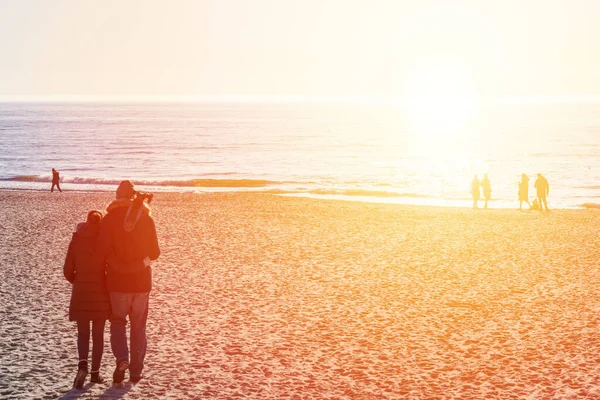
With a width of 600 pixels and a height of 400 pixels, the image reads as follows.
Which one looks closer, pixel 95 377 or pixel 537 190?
pixel 95 377

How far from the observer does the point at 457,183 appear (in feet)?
160

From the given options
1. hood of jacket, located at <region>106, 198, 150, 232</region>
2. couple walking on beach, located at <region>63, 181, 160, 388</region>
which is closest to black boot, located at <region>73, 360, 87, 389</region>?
couple walking on beach, located at <region>63, 181, 160, 388</region>

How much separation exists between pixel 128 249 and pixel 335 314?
5.23m

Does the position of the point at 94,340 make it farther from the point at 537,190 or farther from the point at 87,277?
the point at 537,190

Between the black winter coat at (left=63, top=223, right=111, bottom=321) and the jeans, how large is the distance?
0.17m

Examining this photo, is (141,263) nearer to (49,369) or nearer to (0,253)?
(49,369)

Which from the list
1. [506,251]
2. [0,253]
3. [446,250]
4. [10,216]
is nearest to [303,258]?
[446,250]

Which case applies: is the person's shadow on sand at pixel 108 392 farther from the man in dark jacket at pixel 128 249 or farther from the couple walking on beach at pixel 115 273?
the man in dark jacket at pixel 128 249

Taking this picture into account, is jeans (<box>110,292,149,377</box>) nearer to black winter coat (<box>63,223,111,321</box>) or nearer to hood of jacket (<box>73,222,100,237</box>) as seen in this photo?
black winter coat (<box>63,223,111,321</box>)

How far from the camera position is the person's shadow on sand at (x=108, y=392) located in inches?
315

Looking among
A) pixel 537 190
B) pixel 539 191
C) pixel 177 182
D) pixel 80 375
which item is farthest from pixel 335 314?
pixel 177 182

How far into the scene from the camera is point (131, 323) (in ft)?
27.2

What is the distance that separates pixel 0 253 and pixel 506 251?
13771 millimetres

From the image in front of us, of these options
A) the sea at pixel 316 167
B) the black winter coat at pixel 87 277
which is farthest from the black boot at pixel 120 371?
the sea at pixel 316 167
